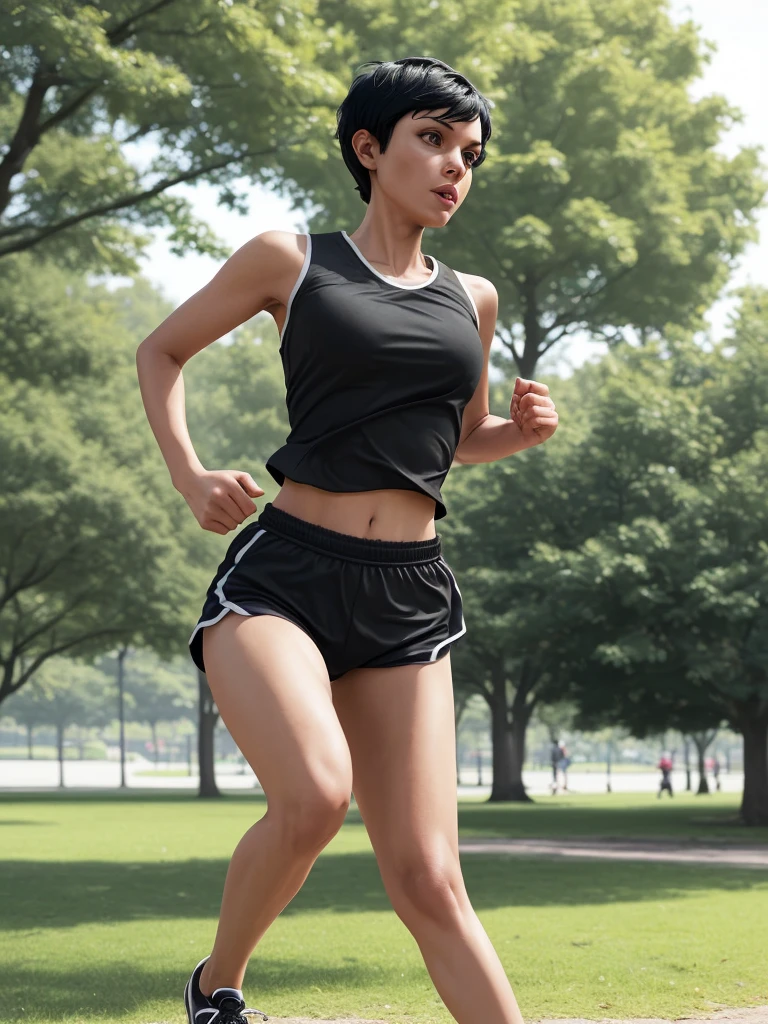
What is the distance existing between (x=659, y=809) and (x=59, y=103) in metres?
25.8

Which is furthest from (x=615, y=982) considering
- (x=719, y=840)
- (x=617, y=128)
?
(x=617, y=128)

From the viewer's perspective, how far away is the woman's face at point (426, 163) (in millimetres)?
3814

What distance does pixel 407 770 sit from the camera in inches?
140

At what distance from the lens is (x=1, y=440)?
32594mm

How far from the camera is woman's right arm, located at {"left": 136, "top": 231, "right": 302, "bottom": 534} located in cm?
379

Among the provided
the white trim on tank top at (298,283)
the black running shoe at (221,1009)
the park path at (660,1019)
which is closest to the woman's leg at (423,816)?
the black running shoe at (221,1009)

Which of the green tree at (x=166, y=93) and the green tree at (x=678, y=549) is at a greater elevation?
the green tree at (x=166, y=93)

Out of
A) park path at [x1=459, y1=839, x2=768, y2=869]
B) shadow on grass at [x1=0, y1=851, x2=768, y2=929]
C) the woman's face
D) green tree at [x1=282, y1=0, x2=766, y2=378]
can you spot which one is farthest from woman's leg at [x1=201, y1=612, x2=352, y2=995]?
green tree at [x1=282, y1=0, x2=766, y2=378]

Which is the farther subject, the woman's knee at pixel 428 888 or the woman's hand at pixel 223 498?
the woman's hand at pixel 223 498

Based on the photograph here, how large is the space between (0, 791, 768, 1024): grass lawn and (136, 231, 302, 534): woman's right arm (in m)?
3.88

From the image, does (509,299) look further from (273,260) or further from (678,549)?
(273,260)

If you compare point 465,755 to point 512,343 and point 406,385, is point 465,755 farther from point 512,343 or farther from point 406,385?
point 406,385

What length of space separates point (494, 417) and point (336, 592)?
887 mm

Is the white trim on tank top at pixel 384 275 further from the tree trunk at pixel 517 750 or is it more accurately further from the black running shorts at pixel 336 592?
the tree trunk at pixel 517 750
